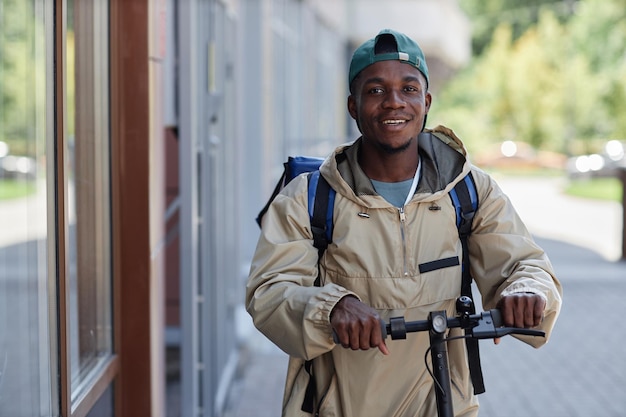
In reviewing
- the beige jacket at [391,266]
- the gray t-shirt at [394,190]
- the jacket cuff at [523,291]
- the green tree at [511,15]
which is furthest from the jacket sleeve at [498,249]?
the green tree at [511,15]

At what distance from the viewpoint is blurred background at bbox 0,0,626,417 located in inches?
141

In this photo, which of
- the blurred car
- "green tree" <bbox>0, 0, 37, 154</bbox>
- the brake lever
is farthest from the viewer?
the blurred car

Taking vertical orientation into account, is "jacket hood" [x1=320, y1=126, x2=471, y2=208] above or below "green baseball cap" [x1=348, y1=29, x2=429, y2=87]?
below

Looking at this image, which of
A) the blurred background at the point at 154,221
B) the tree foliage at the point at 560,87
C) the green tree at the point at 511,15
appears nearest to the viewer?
the blurred background at the point at 154,221

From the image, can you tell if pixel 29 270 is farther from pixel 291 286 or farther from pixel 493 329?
pixel 493 329

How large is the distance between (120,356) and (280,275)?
1957 millimetres

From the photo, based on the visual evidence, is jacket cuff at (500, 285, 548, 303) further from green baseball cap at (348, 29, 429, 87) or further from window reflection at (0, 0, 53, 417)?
window reflection at (0, 0, 53, 417)

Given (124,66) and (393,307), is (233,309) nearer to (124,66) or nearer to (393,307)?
(124,66)

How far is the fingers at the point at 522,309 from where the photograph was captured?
2.72m

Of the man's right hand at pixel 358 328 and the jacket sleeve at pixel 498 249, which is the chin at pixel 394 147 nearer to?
the jacket sleeve at pixel 498 249

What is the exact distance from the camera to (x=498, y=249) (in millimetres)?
3086

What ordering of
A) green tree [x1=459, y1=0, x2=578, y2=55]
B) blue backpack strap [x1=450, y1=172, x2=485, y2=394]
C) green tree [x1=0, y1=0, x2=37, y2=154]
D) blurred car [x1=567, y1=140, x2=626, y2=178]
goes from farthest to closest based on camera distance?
green tree [x1=459, y1=0, x2=578, y2=55] < blurred car [x1=567, y1=140, x2=626, y2=178] < green tree [x1=0, y1=0, x2=37, y2=154] < blue backpack strap [x1=450, y1=172, x2=485, y2=394]

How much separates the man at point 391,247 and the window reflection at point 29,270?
931 millimetres

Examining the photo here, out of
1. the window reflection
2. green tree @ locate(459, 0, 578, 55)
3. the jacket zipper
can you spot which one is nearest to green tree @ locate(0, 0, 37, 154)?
the window reflection
